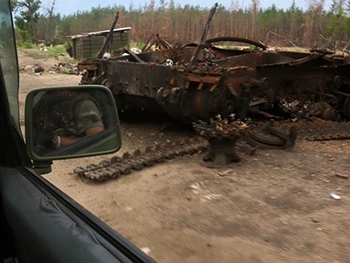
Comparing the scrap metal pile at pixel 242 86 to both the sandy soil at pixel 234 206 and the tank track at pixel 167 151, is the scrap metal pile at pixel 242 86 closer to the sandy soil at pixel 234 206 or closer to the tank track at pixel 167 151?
the tank track at pixel 167 151

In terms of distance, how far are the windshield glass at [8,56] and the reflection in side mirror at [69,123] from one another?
0.15 meters

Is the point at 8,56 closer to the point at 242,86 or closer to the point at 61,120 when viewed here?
the point at 61,120

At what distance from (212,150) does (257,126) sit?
1360 mm

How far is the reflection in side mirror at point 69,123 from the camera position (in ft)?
5.27

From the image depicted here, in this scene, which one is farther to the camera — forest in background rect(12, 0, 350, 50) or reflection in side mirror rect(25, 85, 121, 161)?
forest in background rect(12, 0, 350, 50)

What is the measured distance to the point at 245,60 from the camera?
23.9 feet

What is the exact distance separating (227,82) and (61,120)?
4.82 metres

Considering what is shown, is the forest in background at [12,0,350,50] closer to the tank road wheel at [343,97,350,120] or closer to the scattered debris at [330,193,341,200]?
the tank road wheel at [343,97,350,120]

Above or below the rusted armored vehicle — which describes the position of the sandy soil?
below

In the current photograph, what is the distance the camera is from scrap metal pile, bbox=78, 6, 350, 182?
6.27m

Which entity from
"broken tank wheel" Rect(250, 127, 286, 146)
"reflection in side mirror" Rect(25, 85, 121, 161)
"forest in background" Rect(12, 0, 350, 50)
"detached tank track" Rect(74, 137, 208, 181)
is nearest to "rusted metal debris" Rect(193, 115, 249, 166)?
"detached tank track" Rect(74, 137, 208, 181)

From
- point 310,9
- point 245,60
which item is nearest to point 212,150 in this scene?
point 245,60

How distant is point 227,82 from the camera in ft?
20.7

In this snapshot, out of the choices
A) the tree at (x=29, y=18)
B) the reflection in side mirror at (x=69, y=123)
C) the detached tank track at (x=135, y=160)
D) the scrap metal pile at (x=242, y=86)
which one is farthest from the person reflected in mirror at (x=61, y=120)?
the tree at (x=29, y=18)
